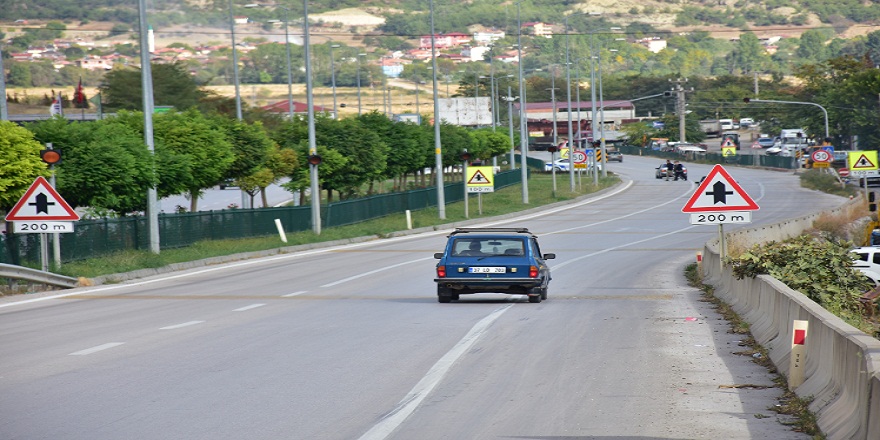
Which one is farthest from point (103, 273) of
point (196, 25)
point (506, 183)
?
point (196, 25)

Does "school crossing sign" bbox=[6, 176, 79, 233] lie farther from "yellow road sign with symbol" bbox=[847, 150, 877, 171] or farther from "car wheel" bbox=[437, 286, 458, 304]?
"yellow road sign with symbol" bbox=[847, 150, 877, 171]

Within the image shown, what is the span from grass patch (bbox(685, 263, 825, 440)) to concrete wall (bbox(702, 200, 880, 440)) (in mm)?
78

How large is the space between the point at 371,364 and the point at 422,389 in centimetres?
206

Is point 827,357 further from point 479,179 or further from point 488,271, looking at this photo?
point 479,179

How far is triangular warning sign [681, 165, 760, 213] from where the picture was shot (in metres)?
23.2

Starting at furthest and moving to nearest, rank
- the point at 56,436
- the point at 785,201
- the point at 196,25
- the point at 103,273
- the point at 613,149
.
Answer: the point at 613,149 → the point at 196,25 → the point at 785,201 → the point at 103,273 → the point at 56,436

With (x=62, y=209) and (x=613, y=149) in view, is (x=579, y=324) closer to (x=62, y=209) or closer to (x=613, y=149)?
(x=62, y=209)

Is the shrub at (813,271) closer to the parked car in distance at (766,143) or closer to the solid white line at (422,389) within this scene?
the solid white line at (422,389)

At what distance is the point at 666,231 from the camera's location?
178 feet

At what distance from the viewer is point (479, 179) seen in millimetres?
60906

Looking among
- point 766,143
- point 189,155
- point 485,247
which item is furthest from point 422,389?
point 766,143

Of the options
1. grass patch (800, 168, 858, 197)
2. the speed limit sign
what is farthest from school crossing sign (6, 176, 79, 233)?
grass patch (800, 168, 858, 197)

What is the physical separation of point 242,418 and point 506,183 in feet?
278

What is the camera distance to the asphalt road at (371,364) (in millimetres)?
10305
